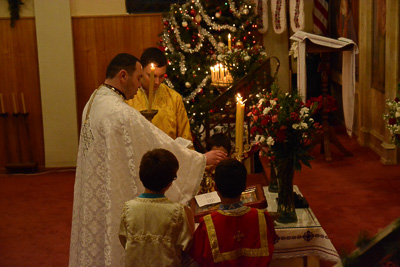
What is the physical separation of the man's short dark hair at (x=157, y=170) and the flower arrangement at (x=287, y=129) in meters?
0.79

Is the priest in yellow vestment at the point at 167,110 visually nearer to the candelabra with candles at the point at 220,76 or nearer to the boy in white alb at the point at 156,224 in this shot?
the boy in white alb at the point at 156,224

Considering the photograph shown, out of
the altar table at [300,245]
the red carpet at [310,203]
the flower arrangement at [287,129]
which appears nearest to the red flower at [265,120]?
the flower arrangement at [287,129]

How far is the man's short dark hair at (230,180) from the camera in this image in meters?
2.93

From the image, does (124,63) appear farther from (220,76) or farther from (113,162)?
(220,76)

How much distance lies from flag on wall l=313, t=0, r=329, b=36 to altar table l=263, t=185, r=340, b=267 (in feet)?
28.2

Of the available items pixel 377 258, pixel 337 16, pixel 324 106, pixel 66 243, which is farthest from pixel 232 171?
pixel 337 16

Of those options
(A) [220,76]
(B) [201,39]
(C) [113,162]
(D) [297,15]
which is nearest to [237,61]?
(A) [220,76]

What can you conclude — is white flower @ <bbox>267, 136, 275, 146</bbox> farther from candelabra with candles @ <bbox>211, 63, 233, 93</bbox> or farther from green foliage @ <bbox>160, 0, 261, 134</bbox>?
green foliage @ <bbox>160, 0, 261, 134</bbox>

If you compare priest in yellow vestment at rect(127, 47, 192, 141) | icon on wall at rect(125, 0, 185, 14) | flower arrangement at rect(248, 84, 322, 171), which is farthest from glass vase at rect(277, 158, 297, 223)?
icon on wall at rect(125, 0, 185, 14)

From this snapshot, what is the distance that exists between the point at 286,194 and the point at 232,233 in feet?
2.76

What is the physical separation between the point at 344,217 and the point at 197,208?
116 inches

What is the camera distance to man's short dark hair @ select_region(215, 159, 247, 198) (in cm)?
293

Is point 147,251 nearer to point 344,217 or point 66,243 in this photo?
point 66,243

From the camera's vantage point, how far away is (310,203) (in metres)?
6.77
